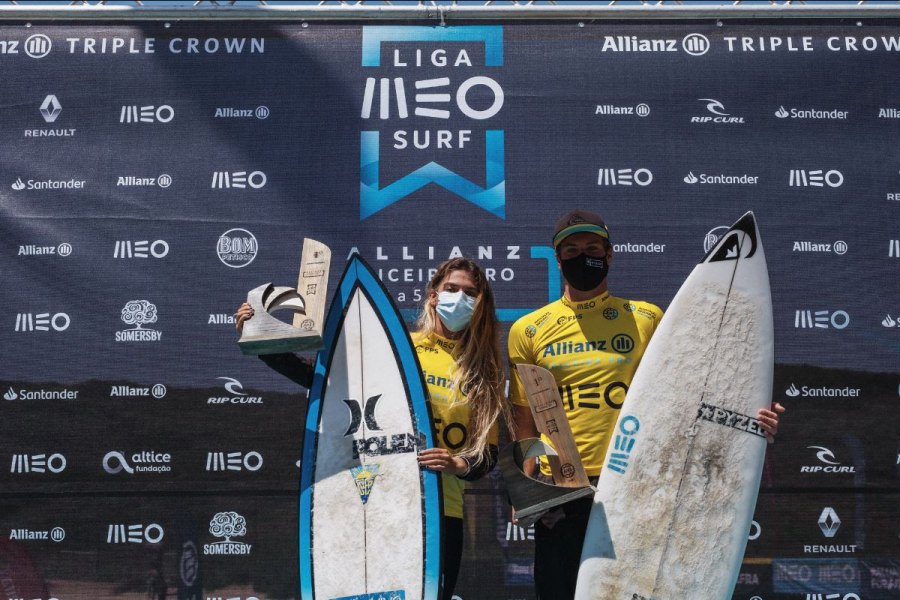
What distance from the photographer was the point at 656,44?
12.5 ft

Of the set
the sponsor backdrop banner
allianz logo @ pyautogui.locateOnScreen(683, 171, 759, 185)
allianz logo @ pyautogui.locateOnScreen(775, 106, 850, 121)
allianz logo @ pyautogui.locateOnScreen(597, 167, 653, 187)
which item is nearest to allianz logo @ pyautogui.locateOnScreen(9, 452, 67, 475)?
the sponsor backdrop banner

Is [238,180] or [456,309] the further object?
[238,180]

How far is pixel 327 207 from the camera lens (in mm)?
3701

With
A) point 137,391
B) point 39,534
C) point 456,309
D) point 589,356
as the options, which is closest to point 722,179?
point 589,356

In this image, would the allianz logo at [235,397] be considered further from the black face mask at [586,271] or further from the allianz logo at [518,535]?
the black face mask at [586,271]

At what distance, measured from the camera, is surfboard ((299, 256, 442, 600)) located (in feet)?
8.70

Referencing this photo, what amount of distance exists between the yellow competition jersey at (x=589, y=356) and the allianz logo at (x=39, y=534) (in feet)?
7.04

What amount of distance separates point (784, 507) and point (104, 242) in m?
3.13

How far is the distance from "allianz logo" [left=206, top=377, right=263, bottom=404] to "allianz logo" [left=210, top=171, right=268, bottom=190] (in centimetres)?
85

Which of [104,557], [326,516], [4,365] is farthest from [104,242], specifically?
[326,516]

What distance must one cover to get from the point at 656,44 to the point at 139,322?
259cm

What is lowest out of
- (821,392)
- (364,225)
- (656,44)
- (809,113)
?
(821,392)

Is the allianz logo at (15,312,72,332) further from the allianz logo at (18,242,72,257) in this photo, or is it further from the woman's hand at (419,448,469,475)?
the woman's hand at (419,448,469,475)

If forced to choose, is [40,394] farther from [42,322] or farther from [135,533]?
[135,533]
